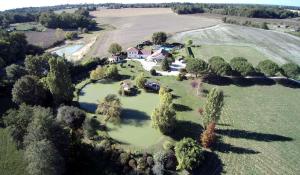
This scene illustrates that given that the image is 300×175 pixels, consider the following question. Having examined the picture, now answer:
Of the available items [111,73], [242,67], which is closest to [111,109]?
[111,73]

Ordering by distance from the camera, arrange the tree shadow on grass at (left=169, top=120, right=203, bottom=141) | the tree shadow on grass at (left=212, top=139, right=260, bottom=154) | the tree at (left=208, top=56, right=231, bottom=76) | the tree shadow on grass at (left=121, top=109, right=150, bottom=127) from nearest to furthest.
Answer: the tree shadow on grass at (left=212, top=139, right=260, bottom=154), the tree shadow on grass at (left=169, top=120, right=203, bottom=141), the tree shadow on grass at (left=121, top=109, right=150, bottom=127), the tree at (left=208, top=56, right=231, bottom=76)

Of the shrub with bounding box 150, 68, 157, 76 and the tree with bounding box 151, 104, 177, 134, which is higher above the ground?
the shrub with bounding box 150, 68, 157, 76

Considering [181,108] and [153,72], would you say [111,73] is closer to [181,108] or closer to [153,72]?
[153,72]

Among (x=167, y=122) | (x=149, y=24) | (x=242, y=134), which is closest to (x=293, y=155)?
(x=242, y=134)

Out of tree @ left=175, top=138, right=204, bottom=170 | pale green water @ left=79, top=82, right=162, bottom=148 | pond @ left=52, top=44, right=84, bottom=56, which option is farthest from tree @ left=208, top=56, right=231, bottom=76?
pond @ left=52, top=44, right=84, bottom=56

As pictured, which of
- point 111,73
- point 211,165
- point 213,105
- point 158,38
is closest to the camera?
point 211,165

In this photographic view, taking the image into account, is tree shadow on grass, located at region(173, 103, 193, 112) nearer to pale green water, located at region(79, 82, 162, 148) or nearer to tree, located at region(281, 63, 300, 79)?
pale green water, located at region(79, 82, 162, 148)

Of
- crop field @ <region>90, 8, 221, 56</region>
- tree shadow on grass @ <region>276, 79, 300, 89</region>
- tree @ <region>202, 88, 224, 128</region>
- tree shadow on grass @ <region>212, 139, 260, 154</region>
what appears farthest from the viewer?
crop field @ <region>90, 8, 221, 56</region>
